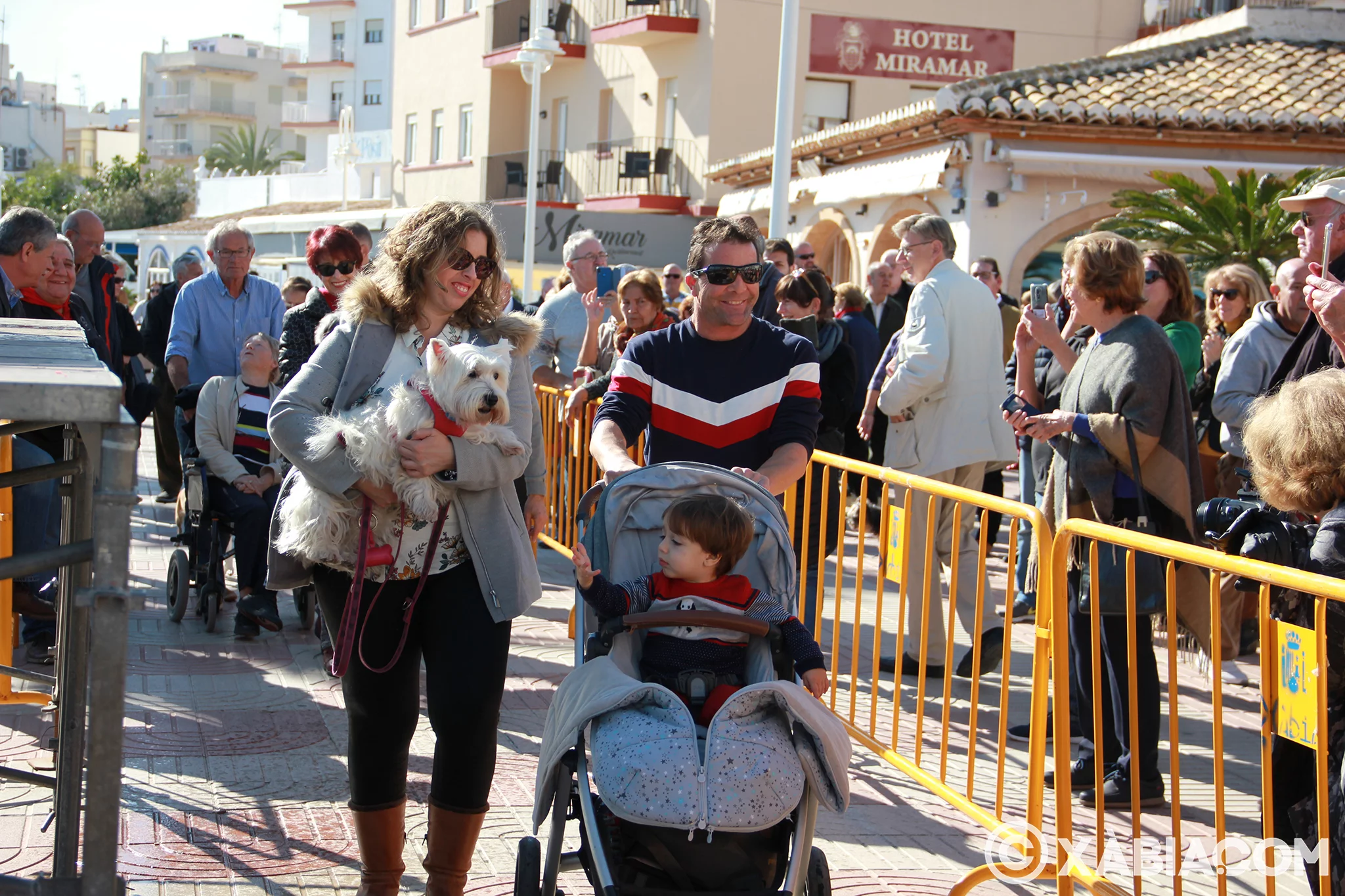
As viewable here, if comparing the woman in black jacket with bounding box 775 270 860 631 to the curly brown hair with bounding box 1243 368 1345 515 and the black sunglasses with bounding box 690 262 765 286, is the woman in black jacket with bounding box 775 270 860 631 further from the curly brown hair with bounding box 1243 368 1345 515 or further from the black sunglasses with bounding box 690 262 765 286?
the curly brown hair with bounding box 1243 368 1345 515

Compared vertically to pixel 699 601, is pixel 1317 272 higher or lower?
higher

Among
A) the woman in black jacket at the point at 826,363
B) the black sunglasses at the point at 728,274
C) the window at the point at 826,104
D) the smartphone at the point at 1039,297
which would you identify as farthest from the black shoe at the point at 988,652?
the window at the point at 826,104

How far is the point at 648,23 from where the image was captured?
85.7 feet

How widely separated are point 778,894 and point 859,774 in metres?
2.31

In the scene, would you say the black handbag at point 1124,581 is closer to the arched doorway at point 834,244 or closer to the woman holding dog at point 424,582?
the woman holding dog at point 424,582

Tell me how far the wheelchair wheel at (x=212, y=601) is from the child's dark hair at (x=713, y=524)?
13.9 ft

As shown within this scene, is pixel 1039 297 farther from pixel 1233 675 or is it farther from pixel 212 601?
pixel 212 601

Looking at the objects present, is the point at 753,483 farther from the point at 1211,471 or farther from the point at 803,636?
the point at 1211,471

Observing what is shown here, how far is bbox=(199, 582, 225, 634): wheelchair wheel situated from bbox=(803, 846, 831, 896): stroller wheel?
4.61 meters

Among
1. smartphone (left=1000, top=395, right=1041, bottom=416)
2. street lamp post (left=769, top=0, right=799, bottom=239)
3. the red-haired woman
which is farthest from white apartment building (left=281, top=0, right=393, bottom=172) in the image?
smartphone (left=1000, top=395, right=1041, bottom=416)

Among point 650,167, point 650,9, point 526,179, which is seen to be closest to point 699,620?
point 650,167

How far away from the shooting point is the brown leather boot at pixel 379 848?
144 inches

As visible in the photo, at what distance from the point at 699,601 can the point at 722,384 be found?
0.96 m

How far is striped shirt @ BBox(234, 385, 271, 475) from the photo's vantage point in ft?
23.5
